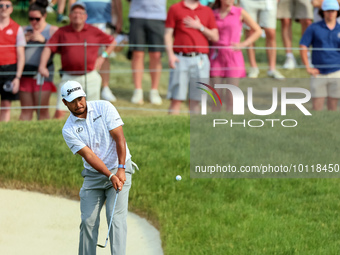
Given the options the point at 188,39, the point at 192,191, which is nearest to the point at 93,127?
the point at 192,191

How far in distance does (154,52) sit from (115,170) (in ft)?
18.3

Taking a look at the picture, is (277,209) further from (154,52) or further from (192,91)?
(154,52)

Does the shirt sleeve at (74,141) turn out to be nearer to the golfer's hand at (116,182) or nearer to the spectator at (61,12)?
the golfer's hand at (116,182)

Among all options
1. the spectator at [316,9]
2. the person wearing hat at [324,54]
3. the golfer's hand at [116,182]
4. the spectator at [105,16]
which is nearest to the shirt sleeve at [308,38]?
the person wearing hat at [324,54]

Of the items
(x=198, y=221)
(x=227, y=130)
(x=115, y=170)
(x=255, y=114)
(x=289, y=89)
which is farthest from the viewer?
(x=289, y=89)

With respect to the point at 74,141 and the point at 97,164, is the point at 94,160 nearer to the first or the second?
the point at 97,164

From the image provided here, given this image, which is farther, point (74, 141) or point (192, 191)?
point (192, 191)

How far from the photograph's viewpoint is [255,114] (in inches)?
516

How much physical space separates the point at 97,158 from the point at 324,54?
6.07m

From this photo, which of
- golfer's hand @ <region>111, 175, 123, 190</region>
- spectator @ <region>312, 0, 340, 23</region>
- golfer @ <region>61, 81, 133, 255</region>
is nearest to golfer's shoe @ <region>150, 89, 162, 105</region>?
spectator @ <region>312, 0, 340, 23</region>

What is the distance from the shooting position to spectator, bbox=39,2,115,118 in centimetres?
1241

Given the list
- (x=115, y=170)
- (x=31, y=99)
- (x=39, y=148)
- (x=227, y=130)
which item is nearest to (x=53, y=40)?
(x=31, y=99)

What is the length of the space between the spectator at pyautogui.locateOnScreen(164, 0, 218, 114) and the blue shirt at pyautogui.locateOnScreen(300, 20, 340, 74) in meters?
1.51

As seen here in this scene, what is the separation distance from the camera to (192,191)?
10.6 meters
